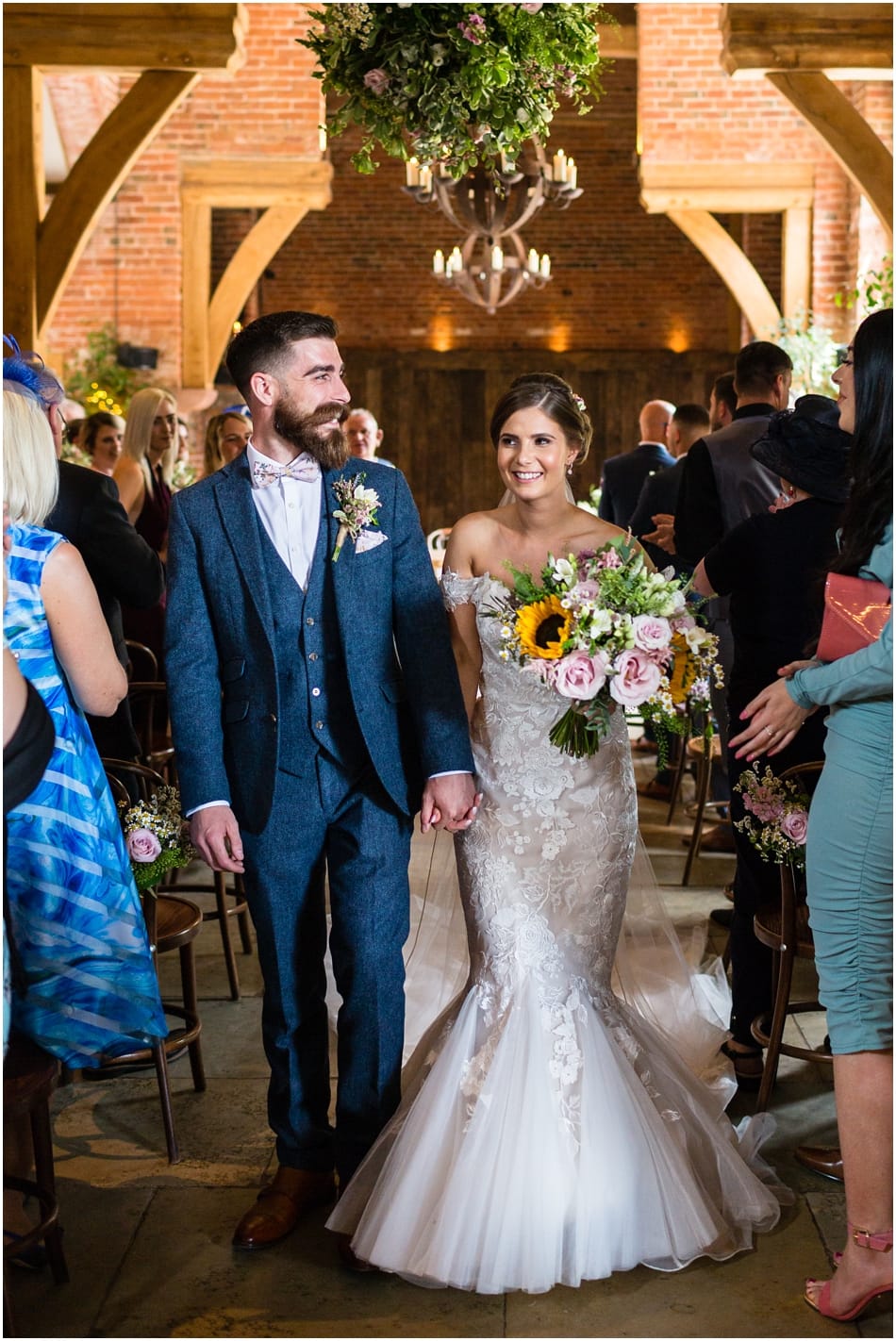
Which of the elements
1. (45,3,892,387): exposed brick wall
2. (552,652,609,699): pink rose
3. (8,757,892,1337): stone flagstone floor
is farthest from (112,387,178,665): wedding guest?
(45,3,892,387): exposed brick wall

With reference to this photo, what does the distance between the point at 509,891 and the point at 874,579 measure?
3.52 ft

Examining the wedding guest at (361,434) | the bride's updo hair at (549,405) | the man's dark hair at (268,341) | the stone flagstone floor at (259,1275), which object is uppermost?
the wedding guest at (361,434)

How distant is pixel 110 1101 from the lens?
377 centimetres

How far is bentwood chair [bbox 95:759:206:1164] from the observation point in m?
3.40

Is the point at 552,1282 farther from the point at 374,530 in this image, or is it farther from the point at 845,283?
the point at 845,283

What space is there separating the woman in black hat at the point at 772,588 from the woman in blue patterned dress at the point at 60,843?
167 cm

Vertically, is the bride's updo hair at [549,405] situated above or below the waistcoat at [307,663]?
above

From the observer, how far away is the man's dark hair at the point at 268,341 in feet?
9.48

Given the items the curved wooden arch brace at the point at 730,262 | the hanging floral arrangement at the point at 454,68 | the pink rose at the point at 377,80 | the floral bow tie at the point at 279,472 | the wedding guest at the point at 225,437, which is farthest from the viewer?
the curved wooden arch brace at the point at 730,262

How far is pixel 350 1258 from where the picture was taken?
2.84m

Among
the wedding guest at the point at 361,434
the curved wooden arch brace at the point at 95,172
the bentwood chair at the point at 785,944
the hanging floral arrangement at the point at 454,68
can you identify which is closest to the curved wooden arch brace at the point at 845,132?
the wedding guest at the point at 361,434

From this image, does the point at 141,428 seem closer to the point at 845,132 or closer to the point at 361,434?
the point at 361,434

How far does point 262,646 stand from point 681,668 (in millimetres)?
858

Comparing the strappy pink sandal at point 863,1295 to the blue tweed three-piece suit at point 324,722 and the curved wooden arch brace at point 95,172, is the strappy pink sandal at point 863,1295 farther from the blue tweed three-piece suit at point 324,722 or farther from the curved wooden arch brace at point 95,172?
the curved wooden arch brace at point 95,172
